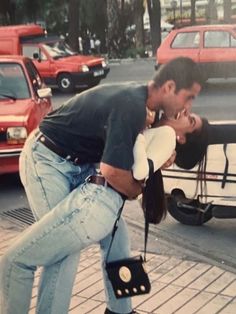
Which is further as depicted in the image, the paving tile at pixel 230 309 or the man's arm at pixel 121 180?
the paving tile at pixel 230 309

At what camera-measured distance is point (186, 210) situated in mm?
6258

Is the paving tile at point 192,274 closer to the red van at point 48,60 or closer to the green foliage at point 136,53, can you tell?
the red van at point 48,60

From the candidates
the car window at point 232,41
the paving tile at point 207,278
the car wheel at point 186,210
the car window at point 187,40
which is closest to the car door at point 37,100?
the car wheel at point 186,210

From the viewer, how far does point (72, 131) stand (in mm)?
3268

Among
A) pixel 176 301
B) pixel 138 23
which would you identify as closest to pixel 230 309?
pixel 176 301

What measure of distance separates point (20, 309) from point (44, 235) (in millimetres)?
443

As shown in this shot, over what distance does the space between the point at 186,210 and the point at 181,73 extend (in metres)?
3.28

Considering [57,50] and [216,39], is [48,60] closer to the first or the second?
[57,50]

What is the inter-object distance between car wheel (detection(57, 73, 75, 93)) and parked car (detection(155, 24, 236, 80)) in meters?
2.60

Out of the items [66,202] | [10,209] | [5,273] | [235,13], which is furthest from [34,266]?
[235,13]

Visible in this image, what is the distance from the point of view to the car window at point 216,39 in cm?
1875

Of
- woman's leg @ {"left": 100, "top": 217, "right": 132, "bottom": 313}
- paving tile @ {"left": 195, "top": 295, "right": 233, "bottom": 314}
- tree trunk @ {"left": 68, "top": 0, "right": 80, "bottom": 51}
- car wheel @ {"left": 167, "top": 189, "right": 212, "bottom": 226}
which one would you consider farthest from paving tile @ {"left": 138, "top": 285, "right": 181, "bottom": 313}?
tree trunk @ {"left": 68, "top": 0, "right": 80, "bottom": 51}

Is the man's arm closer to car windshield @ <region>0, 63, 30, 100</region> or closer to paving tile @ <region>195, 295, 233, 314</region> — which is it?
paving tile @ <region>195, 295, 233, 314</region>

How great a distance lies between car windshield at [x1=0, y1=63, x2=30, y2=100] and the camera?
8477mm
